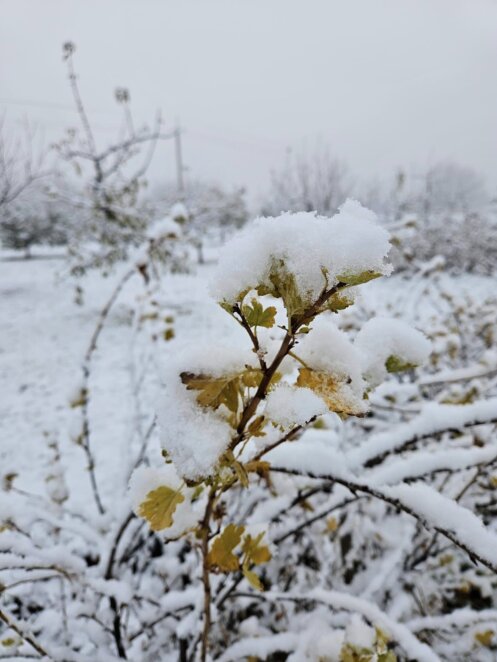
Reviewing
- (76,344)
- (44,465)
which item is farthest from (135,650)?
(76,344)

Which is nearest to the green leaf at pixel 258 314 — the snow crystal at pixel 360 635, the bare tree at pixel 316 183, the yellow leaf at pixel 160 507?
the yellow leaf at pixel 160 507

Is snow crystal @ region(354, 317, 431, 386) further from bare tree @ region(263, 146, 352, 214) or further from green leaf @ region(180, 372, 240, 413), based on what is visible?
bare tree @ region(263, 146, 352, 214)

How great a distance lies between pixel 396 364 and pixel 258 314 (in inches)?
10.5

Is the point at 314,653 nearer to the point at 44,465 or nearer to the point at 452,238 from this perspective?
the point at 44,465

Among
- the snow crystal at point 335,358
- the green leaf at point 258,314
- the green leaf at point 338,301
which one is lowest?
the snow crystal at point 335,358

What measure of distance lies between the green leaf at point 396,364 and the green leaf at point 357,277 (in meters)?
0.25

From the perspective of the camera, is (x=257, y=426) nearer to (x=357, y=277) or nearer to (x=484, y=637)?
(x=357, y=277)

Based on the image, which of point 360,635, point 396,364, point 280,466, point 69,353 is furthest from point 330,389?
point 69,353

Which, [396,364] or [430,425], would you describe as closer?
[396,364]

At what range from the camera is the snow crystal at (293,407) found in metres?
0.38

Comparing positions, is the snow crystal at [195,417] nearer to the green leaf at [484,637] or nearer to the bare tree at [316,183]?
the green leaf at [484,637]

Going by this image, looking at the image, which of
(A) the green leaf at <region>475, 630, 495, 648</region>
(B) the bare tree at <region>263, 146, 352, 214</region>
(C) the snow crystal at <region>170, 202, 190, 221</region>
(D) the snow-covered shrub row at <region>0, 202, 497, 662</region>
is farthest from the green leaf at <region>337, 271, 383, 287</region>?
(B) the bare tree at <region>263, 146, 352, 214</region>

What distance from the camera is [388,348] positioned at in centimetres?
56

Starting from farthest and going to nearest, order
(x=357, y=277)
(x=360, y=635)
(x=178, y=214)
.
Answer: (x=178, y=214) < (x=360, y=635) < (x=357, y=277)
